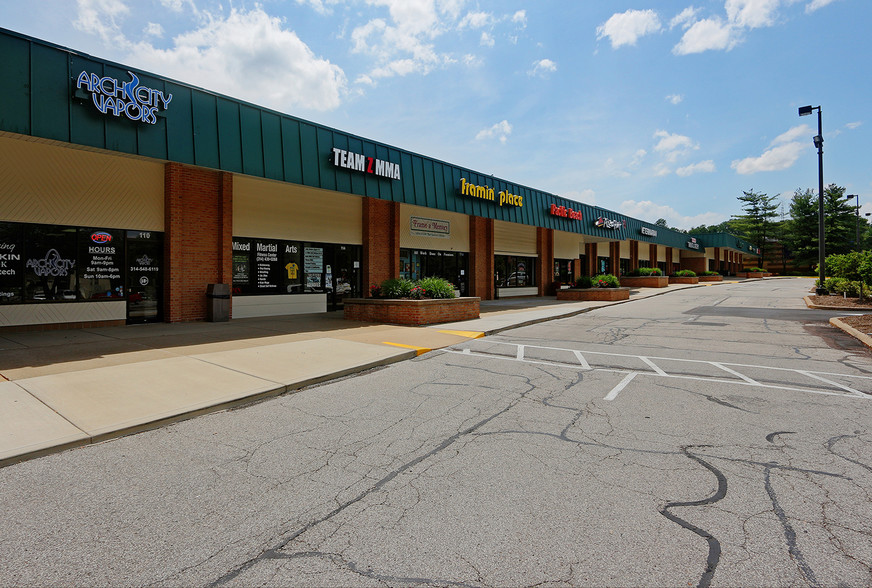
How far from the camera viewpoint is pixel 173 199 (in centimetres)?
1328

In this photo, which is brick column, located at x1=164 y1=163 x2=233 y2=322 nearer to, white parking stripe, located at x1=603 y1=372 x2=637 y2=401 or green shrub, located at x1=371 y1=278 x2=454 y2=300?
green shrub, located at x1=371 y1=278 x2=454 y2=300

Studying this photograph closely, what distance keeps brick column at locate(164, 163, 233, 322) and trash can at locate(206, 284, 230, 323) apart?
0.21 meters

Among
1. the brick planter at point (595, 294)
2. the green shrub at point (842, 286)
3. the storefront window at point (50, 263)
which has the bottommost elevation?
the brick planter at point (595, 294)

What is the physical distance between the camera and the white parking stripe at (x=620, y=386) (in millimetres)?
6426

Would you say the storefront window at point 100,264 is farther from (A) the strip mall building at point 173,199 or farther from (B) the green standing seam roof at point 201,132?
(B) the green standing seam roof at point 201,132

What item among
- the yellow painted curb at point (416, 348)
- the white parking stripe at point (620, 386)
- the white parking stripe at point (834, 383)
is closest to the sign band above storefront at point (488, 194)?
the yellow painted curb at point (416, 348)

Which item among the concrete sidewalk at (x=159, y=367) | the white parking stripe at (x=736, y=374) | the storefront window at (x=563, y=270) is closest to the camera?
the concrete sidewalk at (x=159, y=367)

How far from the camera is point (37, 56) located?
30.1ft

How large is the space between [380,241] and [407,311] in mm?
6450

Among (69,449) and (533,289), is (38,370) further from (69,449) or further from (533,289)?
(533,289)

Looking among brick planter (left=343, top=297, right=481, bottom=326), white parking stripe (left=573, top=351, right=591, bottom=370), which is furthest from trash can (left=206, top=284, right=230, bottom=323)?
white parking stripe (left=573, top=351, right=591, bottom=370)

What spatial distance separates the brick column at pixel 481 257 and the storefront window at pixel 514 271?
122 cm

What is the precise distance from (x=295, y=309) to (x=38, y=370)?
31.9ft

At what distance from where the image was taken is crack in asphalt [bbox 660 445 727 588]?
2.63 m
